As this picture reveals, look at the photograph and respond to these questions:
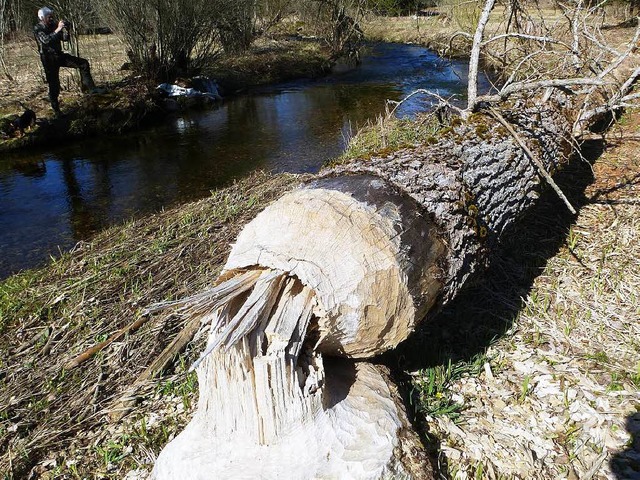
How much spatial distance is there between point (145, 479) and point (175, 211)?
13.1 ft

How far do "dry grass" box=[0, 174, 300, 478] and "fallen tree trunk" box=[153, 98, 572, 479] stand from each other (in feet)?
1.93

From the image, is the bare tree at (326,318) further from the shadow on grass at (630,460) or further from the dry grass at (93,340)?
the shadow on grass at (630,460)

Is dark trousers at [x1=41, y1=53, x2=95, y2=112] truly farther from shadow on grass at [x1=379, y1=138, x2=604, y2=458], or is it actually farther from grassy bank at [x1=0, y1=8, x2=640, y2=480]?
shadow on grass at [x1=379, y1=138, x2=604, y2=458]

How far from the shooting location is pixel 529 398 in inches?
103

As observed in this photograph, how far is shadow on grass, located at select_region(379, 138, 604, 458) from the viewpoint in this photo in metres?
2.75

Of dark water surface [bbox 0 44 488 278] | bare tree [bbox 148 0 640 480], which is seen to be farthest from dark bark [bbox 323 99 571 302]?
dark water surface [bbox 0 44 488 278]

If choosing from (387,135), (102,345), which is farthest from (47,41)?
(102,345)

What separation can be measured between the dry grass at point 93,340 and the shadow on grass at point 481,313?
51.5 inches

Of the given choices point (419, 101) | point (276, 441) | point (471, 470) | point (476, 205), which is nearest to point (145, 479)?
point (276, 441)

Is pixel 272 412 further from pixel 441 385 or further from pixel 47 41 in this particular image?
pixel 47 41

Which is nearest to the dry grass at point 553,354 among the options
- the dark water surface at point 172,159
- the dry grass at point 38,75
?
the dark water surface at point 172,159

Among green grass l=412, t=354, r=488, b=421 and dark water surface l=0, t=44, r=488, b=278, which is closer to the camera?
green grass l=412, t=354, r=488, b=421

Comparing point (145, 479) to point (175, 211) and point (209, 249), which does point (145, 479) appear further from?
point (175, 211)

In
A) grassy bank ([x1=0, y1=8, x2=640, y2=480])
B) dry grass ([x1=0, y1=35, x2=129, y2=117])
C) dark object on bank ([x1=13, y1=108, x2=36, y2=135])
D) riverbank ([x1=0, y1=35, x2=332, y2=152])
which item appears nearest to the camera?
grassy bank ([x1=0, y1=8, x2=640, y2=480])
